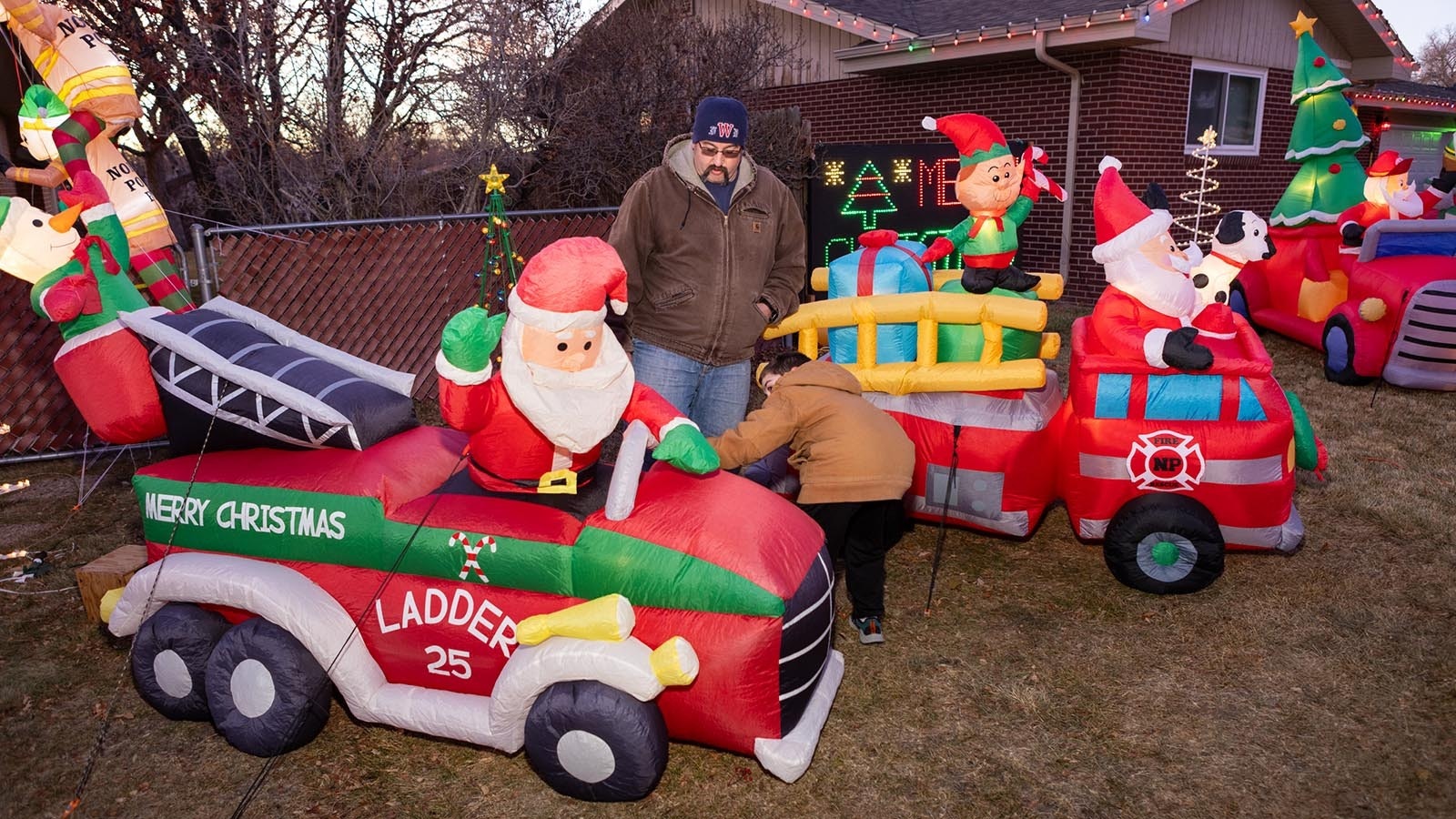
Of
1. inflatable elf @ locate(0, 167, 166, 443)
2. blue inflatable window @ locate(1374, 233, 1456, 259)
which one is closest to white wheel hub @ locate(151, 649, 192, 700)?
inflatable elf @ locate(0, 167, 166, 443)

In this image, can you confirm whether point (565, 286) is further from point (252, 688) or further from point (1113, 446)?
point (1113, 446)

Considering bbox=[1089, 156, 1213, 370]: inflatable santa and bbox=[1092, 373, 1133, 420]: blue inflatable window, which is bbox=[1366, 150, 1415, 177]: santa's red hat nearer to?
bbox=[1089, 156, 1213, 370]: inflatable santa

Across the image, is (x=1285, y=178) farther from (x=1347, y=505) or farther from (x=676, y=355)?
(x=676, y=355)

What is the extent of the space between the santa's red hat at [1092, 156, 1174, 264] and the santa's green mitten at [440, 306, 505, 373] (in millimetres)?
3086

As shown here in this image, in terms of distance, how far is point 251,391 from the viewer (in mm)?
3527

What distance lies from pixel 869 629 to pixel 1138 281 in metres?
2.18

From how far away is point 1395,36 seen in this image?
14875 millimetres

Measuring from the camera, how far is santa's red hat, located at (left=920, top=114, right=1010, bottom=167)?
19.2ft

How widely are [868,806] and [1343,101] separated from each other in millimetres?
9244

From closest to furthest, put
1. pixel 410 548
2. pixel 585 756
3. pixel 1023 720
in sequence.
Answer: pixel 585 756 → pixel 410 548 → pixel 1023 720

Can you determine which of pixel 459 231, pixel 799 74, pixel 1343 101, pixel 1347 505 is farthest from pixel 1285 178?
pixel 459 231

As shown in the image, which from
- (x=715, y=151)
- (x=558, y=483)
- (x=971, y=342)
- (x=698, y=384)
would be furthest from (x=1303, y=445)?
(x=558, y=483)

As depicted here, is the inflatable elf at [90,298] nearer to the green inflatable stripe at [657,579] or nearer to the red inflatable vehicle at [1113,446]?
the green inflatable stripe at [657,579]

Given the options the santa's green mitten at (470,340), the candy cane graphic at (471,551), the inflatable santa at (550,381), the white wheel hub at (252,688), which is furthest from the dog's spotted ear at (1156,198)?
the white wheel hub at (252,688)
